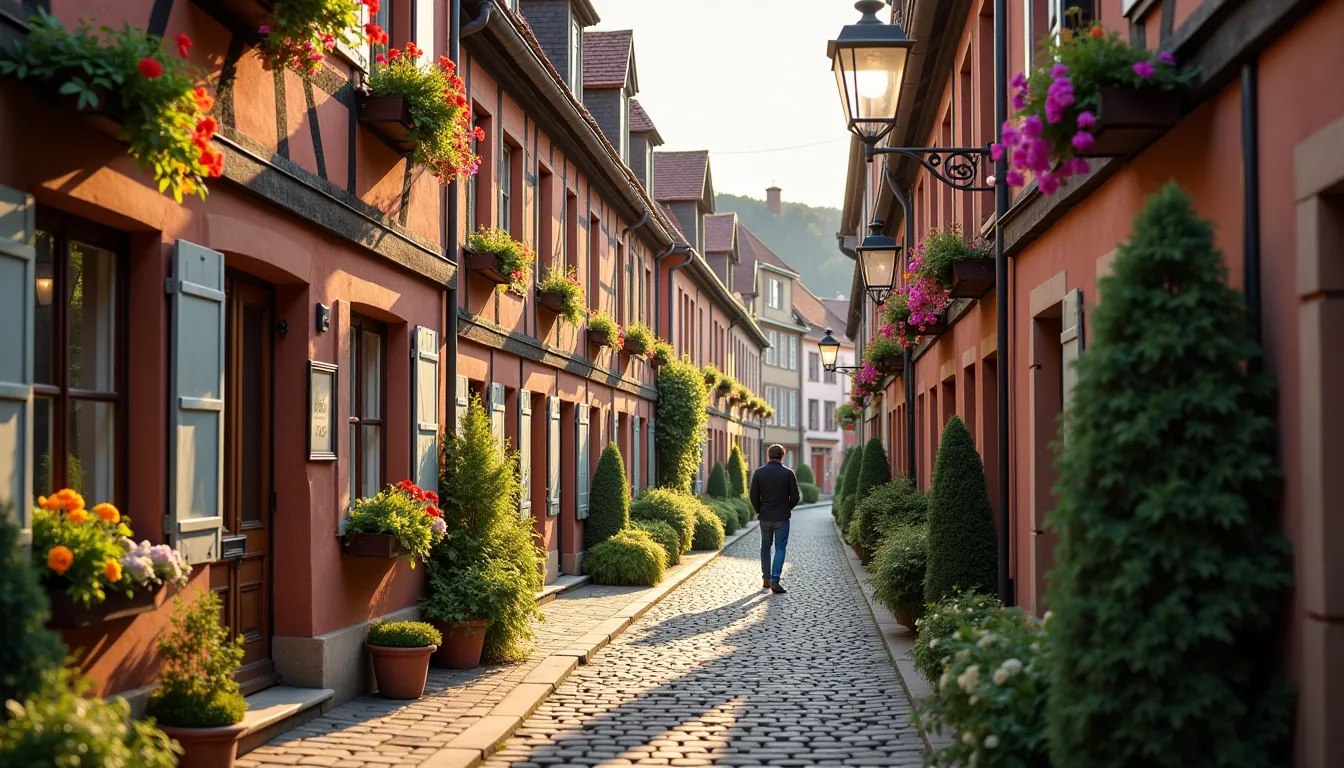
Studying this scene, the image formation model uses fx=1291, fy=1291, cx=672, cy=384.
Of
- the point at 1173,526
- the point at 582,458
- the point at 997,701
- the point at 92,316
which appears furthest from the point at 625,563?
the point at 1173,526

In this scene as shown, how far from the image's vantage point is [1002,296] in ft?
31.3

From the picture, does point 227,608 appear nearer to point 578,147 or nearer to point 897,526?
point 897,526

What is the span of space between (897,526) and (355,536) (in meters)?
6.85

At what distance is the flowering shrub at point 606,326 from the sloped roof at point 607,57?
14.4 ft

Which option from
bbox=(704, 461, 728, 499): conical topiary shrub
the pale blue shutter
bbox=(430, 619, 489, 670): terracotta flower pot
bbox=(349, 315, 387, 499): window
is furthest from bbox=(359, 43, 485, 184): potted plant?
bbox=(704, 461, 728, 499): conical topiary shrub

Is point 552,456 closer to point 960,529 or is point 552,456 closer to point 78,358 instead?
point 960,529

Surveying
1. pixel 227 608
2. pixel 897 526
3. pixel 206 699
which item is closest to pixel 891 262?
pixel 897 526

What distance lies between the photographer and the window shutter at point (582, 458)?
55.3 feet

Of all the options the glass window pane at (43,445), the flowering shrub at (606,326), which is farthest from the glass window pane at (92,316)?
the flowering shrub at (606,326)

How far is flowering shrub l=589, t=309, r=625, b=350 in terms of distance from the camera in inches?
693

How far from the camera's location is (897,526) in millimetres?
13734

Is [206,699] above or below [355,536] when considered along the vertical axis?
below

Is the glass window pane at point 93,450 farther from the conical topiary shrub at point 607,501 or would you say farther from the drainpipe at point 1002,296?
the conical topiary shrub at point 607,501

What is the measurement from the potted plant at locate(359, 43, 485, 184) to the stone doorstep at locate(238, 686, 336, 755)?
3.81 m
